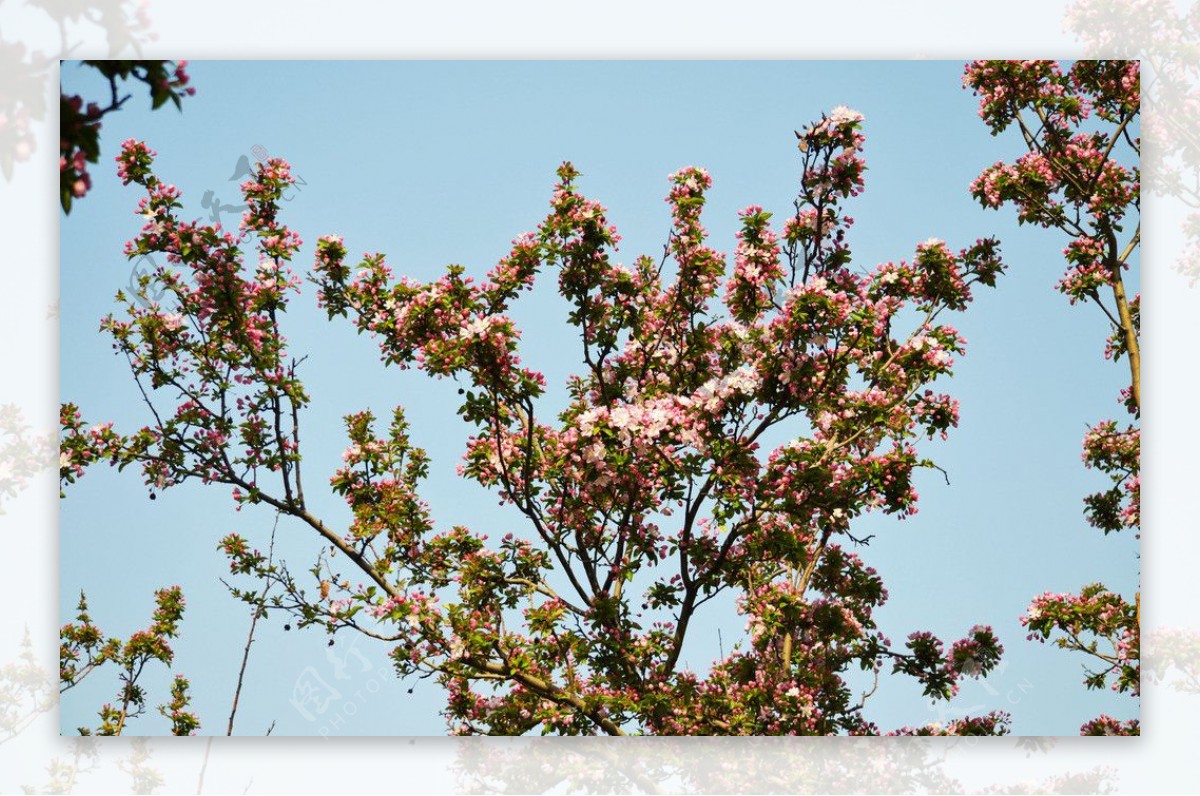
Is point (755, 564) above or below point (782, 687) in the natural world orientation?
above

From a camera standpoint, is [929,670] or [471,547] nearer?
[929,670]

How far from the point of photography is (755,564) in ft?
15.8

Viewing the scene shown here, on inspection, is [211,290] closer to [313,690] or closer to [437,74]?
[437,74]
